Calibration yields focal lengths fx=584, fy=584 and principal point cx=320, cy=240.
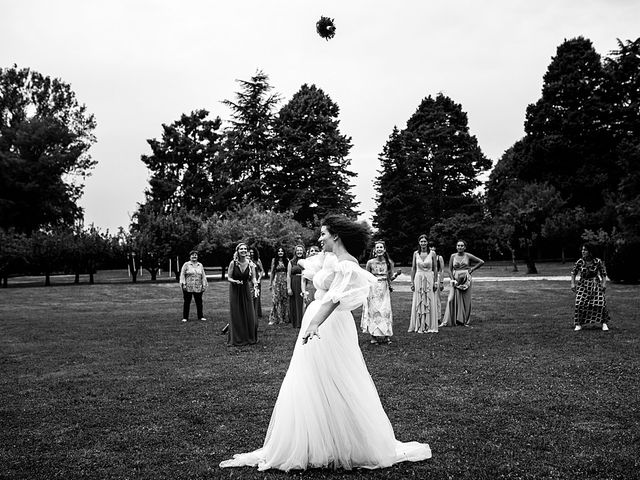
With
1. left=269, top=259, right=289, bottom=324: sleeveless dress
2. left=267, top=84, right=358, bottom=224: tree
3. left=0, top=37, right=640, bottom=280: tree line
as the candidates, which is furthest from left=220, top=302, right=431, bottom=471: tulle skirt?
left=267, top=84, right=358, bottom=224: tree

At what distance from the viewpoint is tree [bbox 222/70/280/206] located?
55.0m

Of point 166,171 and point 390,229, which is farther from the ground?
point 166,171

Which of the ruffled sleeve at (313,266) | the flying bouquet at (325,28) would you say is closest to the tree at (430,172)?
the flying bouquet at (325,28)

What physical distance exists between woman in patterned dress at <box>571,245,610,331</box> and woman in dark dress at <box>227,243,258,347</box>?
7.34 m

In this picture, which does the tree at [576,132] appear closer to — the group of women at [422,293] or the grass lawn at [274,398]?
the group of women at [422,293]

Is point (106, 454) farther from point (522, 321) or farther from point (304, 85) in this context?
point (304, 85)

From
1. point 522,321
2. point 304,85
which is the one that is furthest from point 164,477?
point 304,85

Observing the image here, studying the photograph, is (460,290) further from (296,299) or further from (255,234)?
(255,234)

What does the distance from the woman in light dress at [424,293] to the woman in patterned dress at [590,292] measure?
3181 millimetres

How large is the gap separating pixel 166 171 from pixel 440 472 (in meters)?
66.7

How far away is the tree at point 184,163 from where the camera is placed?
214ft

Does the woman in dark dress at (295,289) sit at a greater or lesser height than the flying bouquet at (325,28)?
lesser

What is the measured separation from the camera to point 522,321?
50.9 feet

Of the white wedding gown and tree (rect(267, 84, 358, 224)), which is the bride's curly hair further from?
tree (rect(267, 84, 358, 224))
